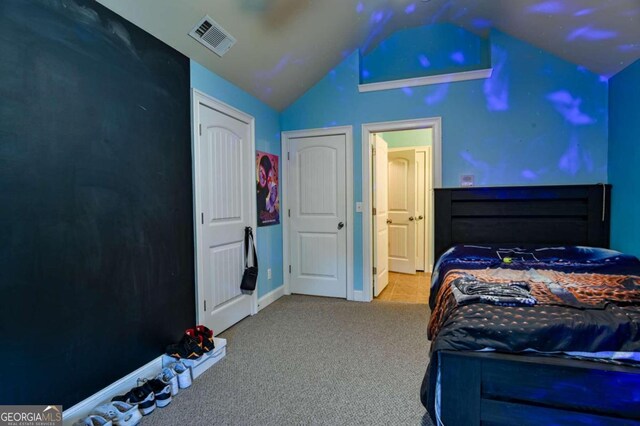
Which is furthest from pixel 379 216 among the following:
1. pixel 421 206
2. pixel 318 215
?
pixel 421 206

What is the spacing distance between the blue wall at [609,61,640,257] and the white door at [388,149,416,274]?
249 centimetres

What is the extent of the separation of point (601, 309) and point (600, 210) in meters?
1.98

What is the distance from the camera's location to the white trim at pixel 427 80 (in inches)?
127

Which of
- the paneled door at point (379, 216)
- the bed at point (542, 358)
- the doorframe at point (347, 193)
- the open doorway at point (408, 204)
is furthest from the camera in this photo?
the open doorway at point (408, 204)

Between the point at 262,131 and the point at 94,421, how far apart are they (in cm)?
277

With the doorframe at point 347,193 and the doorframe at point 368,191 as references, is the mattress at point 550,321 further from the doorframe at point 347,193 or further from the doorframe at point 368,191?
the doorframe at point 347,193

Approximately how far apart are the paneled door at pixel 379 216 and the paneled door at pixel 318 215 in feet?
1.22

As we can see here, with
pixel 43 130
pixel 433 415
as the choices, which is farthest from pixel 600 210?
pixel 43 130

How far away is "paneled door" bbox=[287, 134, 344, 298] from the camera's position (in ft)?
12.3

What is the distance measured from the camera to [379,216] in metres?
3.95

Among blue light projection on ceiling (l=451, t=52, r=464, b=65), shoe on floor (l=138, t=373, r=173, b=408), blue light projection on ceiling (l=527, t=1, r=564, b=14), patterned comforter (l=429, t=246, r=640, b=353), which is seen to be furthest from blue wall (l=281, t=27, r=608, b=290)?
shoe on floor (l=138, t=373, r=173, b=408)

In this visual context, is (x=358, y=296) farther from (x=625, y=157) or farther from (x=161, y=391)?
(x=625, y=157)

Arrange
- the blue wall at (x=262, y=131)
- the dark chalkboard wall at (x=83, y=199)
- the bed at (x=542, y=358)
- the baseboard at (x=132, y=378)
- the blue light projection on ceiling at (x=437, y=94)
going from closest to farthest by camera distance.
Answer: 1. the bed at (x=542, y=358)
2. the dark chalkboard wall at (x=83, y=199)
3. the baseboard at (x=132, y=378)
4. the blue wall at (x=262, y=131)
5. the blue light projection on ceiling at (x=437, y=94)

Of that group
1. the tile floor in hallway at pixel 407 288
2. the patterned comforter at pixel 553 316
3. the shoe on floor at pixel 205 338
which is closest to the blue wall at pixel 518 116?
the patterned comforter at pixel 553 316
